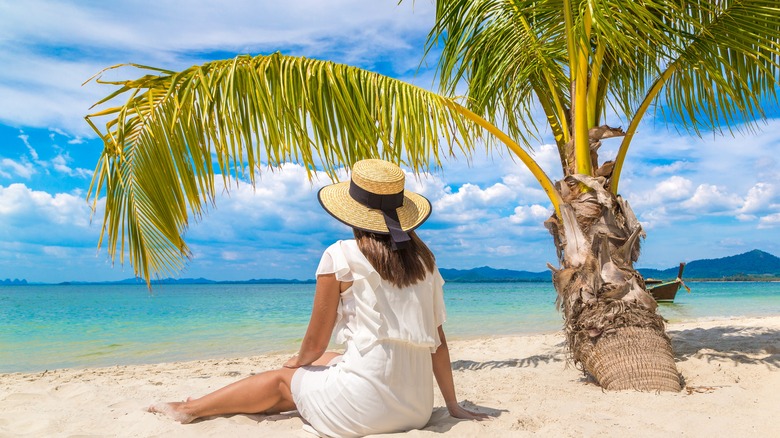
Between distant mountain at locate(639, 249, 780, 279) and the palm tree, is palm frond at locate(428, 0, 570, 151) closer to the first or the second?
the palm tree

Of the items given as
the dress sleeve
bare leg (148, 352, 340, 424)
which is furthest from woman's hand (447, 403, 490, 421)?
the dress sleeve

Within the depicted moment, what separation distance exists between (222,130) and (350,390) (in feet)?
6.88

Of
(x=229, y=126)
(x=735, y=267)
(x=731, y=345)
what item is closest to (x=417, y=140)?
(x=229, y=126)

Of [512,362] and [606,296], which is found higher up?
[606,296]

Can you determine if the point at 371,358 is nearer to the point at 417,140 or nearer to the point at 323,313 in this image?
the point at 323,313

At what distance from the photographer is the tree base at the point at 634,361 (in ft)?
11.1

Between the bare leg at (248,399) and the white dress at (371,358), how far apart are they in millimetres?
200

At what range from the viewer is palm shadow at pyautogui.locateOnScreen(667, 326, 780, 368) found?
428cm

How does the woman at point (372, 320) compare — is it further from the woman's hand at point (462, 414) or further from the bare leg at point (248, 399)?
the woman's hand at point (462, 414)

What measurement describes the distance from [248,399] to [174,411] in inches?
15.1

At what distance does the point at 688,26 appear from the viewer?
14.5ft

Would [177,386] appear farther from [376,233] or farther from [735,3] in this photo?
[735,3]

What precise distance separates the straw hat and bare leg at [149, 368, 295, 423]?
2.37 ft

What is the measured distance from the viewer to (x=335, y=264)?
2.13m
